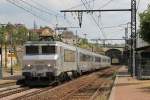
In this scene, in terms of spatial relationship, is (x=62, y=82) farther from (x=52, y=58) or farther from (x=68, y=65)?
(x=52, y=58)

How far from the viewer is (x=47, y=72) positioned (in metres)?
32.5

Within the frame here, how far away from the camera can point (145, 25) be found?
40875 mm

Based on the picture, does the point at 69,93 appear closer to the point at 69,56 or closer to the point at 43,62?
the point at 43,62

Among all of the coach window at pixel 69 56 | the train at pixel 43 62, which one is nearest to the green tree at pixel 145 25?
the coach window at pixel 69 56

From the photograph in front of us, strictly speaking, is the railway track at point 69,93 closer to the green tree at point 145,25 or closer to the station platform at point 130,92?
the station platform at point 130,92

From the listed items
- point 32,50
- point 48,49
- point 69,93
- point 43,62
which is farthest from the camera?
point 32,50

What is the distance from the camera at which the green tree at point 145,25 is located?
4021 centimetres

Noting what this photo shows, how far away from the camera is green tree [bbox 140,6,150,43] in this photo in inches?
1583

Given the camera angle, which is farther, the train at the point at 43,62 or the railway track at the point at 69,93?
the train at the point at 43,62

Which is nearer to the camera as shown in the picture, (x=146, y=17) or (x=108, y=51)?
(x=146, y=17)

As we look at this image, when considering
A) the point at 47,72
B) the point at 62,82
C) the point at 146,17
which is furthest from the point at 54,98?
the point at 146,17

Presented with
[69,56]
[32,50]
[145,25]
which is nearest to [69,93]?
[32,50]

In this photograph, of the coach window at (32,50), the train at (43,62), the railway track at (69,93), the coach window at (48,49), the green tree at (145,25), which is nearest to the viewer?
the railway track at (69,93)

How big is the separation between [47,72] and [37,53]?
6.48ft
